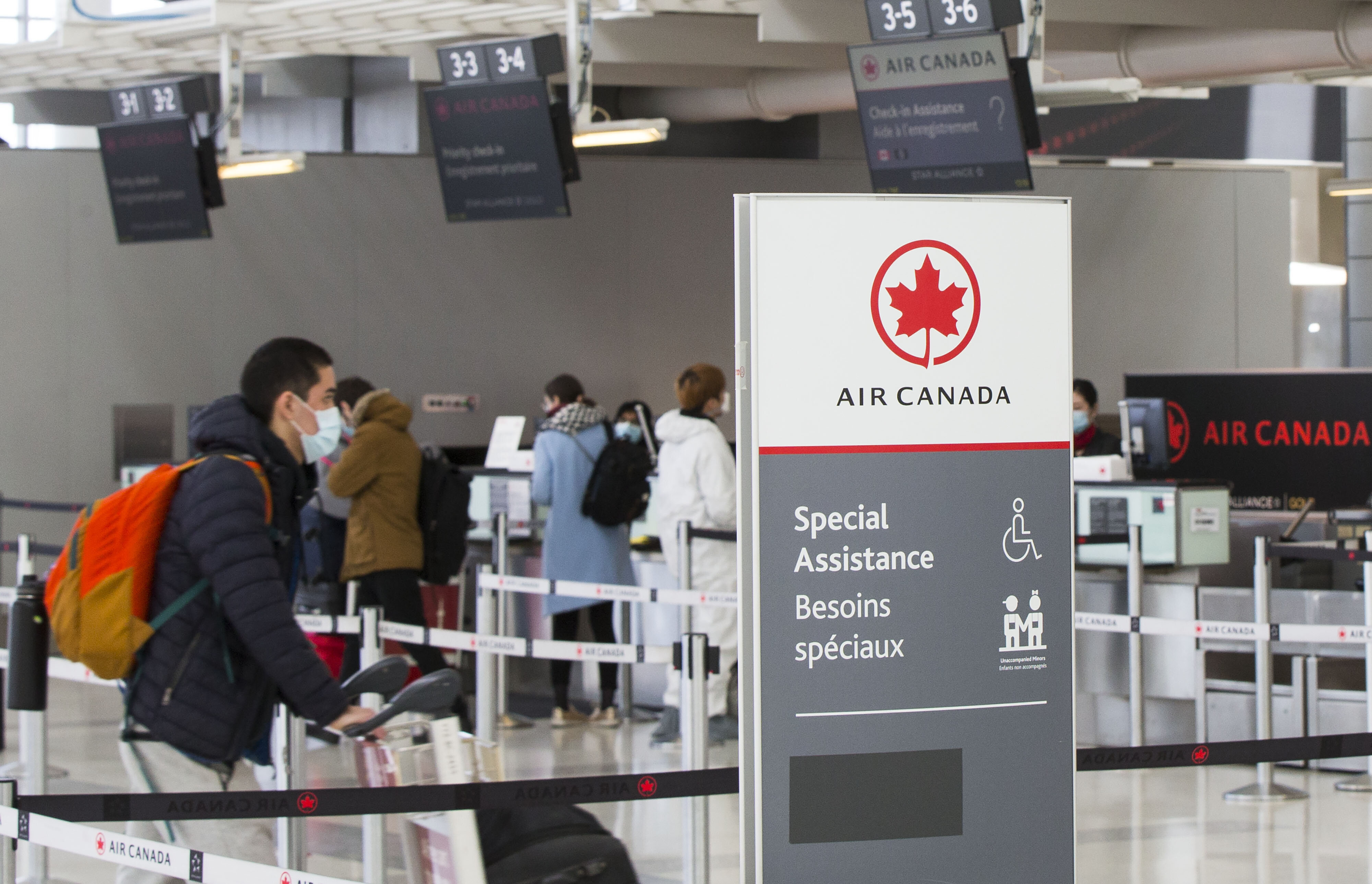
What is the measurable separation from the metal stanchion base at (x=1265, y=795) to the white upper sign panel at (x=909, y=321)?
3731mm

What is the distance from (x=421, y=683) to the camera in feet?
8.64

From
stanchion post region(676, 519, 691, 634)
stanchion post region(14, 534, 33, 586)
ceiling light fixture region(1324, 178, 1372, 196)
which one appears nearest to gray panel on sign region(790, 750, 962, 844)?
stanchion post region(676, 519, 691, 634)

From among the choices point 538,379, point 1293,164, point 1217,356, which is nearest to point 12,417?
point 538,379

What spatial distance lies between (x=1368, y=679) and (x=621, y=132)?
4.31 metres

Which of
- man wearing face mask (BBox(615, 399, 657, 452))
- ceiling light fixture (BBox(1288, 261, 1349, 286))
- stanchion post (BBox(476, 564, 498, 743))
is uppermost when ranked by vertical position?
ceiling light fixture (BBox(1288, 261, 1349, 286))

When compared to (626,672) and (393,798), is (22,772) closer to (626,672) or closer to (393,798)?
(626,672)

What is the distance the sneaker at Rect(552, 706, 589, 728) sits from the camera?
727 centimetres

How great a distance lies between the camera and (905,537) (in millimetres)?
2375

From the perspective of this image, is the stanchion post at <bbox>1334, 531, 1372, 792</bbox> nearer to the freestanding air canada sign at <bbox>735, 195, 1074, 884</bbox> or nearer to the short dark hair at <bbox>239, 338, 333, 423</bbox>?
the freestanding air canada sign at <bbox>735, 195, 1074, 884</bbox>

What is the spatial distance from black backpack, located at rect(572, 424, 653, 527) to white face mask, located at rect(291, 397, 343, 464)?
12.2 ft

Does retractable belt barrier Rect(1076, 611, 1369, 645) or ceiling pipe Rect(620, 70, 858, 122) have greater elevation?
ceiling pipe Rect(620, 70, 858, 122)

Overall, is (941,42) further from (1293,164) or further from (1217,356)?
(1293,164)

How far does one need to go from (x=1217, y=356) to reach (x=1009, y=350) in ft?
37.9

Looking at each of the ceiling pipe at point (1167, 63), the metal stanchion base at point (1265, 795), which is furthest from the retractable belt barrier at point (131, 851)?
the ceiling pipe at point (1167, 63)
